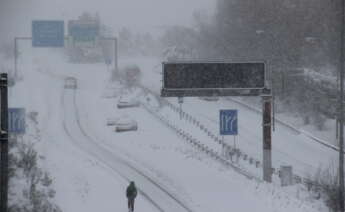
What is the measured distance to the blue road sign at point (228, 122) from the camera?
28547 mm

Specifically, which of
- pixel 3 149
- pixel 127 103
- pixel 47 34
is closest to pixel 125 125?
pixel 127 103

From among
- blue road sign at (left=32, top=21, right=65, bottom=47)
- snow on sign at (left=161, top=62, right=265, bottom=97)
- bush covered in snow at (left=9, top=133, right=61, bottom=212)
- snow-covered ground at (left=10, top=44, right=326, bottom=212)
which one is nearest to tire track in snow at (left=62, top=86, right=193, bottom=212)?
snow-covered ground at (left=10, top=44, right=326, bottom=212)

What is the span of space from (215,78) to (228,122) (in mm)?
2209

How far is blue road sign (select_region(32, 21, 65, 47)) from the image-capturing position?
2079 inches

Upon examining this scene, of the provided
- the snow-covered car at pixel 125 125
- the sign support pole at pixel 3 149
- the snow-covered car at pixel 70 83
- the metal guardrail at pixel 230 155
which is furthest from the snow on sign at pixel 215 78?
the snow-covered car at pixel 70 83

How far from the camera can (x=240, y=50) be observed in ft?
223

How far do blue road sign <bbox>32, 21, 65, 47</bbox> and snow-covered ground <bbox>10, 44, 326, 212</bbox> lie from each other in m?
6.05

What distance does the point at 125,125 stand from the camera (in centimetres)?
4303

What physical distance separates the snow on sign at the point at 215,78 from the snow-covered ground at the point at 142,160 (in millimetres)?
4103

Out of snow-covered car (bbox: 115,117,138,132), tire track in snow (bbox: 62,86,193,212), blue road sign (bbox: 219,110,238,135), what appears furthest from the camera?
snow-covered car (bbox: 115,117,138,132)

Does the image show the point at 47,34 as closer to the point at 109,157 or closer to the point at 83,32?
the point at 83,32

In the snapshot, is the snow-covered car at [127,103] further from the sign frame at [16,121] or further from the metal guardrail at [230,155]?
the sign frame at [16,121]

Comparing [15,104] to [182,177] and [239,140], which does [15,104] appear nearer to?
[239,140]

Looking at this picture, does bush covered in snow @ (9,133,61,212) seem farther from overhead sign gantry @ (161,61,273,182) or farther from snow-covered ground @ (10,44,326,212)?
overhead sign gantry @ (161,61,273,182)
